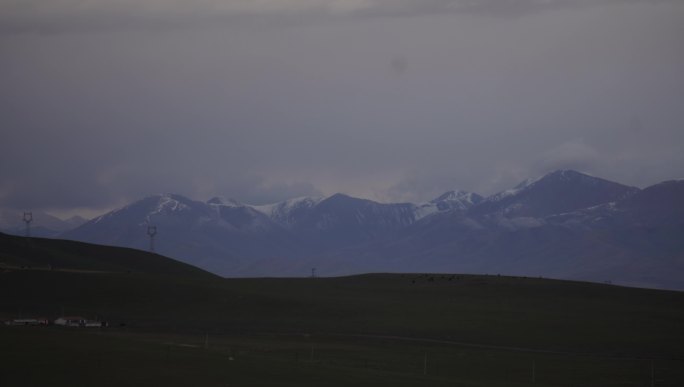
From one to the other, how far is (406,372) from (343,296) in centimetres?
6426

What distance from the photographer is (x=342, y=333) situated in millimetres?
101625

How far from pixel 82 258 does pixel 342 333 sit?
316 ft

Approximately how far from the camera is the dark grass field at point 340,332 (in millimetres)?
63188

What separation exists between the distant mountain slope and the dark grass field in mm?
36550

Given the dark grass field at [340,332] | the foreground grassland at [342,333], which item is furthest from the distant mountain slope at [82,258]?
the foreground grassland at [342,333]

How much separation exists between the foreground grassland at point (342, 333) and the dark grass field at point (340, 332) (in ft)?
0.61

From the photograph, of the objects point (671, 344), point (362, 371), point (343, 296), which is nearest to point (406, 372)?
point (362, 371)

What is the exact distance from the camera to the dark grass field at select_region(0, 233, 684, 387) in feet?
207

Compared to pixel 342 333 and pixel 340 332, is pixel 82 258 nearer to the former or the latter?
pixel 340 332

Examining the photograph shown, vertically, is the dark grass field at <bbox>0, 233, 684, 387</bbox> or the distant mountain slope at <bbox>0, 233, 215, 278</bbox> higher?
the distant mountain slope at <bbox>0, 233, 215, 278</bbox>

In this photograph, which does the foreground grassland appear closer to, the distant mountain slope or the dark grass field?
the dark grass field

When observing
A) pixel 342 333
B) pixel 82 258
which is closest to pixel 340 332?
pixel 342 333

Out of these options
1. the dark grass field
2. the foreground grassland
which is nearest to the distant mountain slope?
the dark grass field

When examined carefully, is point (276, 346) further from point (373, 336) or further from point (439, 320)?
point (439, 320)
